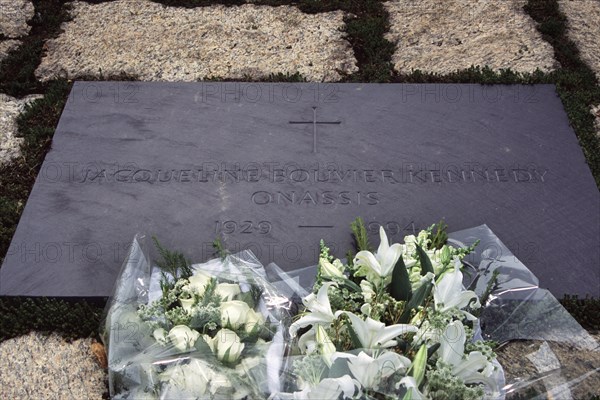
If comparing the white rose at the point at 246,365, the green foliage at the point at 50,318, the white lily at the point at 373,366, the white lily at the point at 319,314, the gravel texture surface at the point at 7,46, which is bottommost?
the green foliage at the point at 50,318

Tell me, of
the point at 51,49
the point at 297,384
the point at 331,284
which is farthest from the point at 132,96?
the point at 297,384

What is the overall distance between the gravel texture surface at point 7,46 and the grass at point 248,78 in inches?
2.2

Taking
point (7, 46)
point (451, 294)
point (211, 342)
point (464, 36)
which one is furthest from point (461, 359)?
point (7, 46)

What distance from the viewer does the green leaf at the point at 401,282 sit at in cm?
235

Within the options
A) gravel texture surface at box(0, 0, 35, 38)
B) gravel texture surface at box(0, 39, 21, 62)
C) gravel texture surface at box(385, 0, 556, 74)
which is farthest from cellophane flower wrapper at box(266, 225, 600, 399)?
gravel texture surface at box(0, 0, 35, 38)

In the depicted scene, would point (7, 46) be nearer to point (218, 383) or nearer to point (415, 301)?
point (218, 383)

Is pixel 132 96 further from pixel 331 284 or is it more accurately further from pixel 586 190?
pixel 586 190

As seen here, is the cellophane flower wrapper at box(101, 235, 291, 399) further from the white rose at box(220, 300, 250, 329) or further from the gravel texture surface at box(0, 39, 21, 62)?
the gravel texture surface at box(0, 39, 21, 62)

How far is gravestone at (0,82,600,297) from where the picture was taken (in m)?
3.15

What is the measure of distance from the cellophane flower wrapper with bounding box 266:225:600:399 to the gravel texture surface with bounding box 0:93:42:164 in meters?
1.72

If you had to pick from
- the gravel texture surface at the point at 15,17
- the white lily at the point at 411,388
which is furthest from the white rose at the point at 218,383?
the gravel texture surface at the point at 15,17

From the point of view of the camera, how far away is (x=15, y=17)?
4734mm

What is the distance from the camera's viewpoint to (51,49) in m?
4.46

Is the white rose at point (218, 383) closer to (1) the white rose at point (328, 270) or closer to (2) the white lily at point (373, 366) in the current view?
(2) the white lily at point (373, 366)
